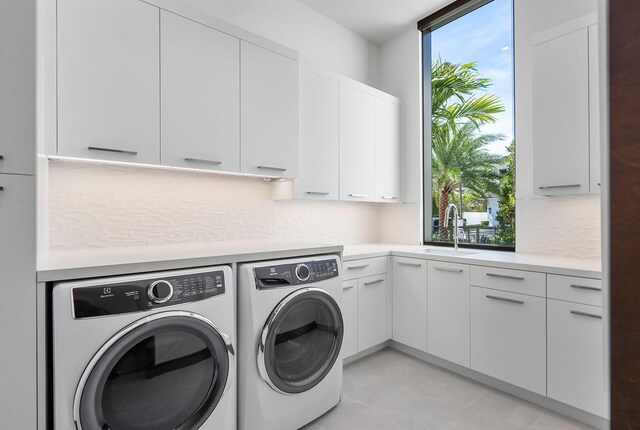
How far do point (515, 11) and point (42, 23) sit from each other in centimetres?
309

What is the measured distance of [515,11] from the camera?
2.61 m

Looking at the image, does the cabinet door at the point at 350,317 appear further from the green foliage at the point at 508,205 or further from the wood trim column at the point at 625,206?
the wood trim column at the point at 625,206

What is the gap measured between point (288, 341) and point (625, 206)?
5.14 ft

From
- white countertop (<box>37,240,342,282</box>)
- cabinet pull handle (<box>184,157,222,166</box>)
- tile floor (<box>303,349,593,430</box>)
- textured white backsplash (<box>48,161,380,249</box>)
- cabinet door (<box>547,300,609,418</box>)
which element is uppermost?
cabinet pull handle (<box>184,157,222,166</box>)

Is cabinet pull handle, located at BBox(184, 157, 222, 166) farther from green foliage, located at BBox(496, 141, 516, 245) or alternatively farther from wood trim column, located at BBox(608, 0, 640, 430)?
green foliage, located at BBox(496, 141, 516, 245)

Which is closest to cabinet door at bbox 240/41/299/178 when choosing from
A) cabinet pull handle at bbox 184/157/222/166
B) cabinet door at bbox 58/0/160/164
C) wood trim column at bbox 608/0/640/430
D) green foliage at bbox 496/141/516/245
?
cabinet pull handle at bbox 184/157/222/166

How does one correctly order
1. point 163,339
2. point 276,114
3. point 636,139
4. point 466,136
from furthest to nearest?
point 466,136, point 276,114, point 163,339, point 636,139

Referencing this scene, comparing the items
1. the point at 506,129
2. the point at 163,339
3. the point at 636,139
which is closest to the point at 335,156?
the point at 506,129

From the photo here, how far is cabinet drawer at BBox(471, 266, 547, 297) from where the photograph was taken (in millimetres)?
1980

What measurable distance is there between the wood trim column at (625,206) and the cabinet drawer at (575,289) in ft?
4.95

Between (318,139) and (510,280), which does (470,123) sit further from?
(510,280)

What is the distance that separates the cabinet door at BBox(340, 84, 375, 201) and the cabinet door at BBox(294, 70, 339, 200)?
84 mm

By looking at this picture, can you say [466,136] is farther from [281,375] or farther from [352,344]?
[281,375]
